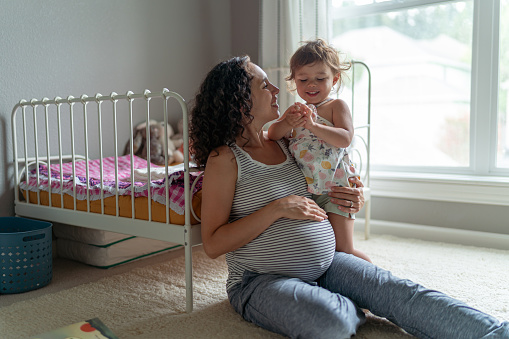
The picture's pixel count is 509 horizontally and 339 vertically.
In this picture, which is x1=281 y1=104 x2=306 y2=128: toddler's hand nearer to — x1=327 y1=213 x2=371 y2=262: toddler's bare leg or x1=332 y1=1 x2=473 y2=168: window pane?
x1=327 y1=213 x2=371 y2=262: toddler's bare leg

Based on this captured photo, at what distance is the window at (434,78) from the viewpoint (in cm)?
245

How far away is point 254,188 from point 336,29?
74.5 inches

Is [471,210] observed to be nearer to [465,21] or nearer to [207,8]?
[465,21]

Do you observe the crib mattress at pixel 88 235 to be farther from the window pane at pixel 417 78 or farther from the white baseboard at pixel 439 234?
the window pane at pixel 417 78

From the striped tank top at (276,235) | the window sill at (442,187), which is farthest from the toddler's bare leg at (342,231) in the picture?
the window sill at (442,187)

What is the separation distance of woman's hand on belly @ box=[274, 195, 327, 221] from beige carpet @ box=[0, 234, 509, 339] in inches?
13.4

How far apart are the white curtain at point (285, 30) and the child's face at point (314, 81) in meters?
1.02

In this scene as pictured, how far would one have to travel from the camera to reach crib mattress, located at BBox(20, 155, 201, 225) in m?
1.58

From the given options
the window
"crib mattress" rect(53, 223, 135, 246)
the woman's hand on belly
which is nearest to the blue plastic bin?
"crib mattress" rect(53, 223, 135, 246)

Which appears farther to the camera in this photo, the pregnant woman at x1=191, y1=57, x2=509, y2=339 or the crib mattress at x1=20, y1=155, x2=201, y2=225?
the crib mattress at x1=20, y1=155, x2=201, y2=225

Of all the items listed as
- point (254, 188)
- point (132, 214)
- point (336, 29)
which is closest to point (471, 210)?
point (336, 29)

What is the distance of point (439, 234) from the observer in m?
2.51

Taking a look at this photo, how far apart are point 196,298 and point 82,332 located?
50cm

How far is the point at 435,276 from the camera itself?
6.27 feet
